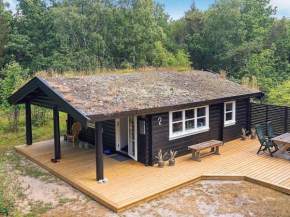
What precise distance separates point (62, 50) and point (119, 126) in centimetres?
1641

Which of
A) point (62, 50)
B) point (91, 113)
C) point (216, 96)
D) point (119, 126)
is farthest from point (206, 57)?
point (91, 113)

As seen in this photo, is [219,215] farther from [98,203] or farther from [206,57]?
[206,57]

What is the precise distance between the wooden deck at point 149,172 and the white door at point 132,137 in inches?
12.3

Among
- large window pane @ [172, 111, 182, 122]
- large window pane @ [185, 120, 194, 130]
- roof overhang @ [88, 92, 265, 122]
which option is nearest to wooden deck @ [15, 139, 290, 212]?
large window pane @ [185, 120, 194, 130]

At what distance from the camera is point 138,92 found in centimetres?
901

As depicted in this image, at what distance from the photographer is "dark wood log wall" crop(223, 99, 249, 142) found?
1112 centimetres

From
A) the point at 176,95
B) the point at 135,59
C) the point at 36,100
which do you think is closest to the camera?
the point at 176,95

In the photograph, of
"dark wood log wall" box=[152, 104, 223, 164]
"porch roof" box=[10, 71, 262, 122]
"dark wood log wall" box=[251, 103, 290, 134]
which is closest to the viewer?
"porch roof" box=[10, 71, 262, 122]

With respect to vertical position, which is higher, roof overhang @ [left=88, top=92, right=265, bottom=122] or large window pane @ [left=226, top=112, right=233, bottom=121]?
roof overhang @ [left=88, top=92, right=265, bottom=122]

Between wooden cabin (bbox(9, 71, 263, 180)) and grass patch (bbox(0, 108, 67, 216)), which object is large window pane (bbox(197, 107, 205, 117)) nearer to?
wooden cabin (bbox(9, 71, 263, 180))

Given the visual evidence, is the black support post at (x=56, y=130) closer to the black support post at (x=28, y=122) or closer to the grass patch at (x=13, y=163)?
the grass patch at (x=13, y=163)

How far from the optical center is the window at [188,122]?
9018 millimetres

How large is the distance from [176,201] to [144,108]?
260 centimetres

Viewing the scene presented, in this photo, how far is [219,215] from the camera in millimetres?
5781
